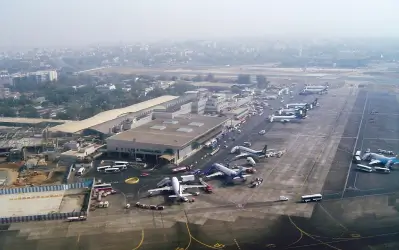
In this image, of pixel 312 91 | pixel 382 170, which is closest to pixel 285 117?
pixel 382 170

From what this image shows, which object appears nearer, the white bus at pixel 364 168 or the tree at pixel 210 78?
the white bus at pixel 364 168

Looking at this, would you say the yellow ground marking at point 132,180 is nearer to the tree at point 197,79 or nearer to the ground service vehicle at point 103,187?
the ground service vehicle at point 103,187

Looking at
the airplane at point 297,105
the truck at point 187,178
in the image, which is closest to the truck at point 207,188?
the truck at point 187,178

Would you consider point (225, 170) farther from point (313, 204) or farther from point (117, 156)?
point (117, 156)

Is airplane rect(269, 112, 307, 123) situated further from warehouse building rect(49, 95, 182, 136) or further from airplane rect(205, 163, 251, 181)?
airplane rect(205, 163, 251, 181)

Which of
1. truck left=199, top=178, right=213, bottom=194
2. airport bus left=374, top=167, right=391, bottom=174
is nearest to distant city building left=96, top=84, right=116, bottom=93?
truck left=199, top=178, right=213, bottom=194
